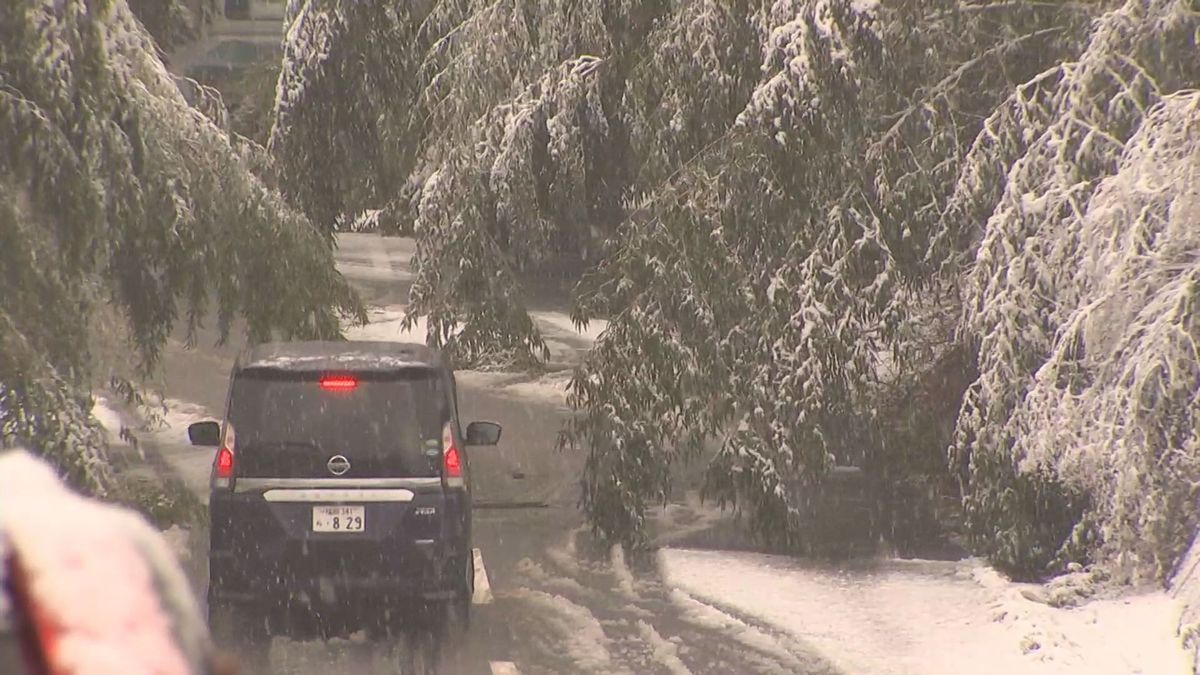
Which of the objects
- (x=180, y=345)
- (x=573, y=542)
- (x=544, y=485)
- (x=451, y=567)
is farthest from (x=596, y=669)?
(x=180, y=345)

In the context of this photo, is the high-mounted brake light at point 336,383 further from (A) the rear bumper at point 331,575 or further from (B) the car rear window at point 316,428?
(A) the rear bumper at point 331,575

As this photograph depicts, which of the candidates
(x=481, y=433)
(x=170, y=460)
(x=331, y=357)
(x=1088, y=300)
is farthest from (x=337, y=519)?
(x=170, y=460)

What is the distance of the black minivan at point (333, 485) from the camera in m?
8.61

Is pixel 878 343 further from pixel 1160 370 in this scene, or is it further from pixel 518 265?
pixel 1160 370

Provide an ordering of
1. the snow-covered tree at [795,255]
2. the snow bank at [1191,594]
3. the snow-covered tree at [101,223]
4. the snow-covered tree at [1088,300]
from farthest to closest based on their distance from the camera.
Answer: the snow-covered tree at [795,255] < the snow-covered tree at [1088,300] < the snow bank at [1191,594] < the snow-covered tree at [101,223]

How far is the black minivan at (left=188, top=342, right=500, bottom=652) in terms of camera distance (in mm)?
8609

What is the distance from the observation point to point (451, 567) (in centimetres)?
877

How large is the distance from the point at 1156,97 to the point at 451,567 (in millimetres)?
5082

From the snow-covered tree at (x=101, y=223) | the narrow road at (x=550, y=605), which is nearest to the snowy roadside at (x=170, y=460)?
the narrow road at (x=550, y=605)

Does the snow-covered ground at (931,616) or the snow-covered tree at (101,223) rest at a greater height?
the snow-covered tree at (101,223)

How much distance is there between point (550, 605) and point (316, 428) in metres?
2.37

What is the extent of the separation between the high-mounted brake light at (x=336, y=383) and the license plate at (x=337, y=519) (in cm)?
68

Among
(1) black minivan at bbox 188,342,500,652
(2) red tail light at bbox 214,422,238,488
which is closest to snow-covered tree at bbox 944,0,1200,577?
(1) black minivan at bbox 188,342,500,652

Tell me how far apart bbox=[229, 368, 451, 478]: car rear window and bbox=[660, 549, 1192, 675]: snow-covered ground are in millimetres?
2799
